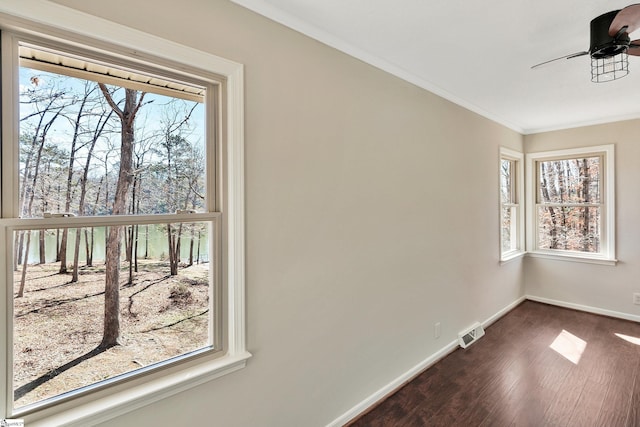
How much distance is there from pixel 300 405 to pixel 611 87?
12.0 ft

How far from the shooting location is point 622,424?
201cm

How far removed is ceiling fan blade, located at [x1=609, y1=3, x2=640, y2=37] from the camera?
1354mm

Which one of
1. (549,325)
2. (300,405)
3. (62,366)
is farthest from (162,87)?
(549,325)

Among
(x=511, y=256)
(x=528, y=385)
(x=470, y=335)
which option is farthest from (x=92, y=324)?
(x=511, y=256)

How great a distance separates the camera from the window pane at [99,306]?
3.67ft

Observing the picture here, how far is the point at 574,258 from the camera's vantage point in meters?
4.06

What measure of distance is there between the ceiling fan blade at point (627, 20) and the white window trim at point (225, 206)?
5.76 feet

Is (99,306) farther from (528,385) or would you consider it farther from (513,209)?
(513,209)

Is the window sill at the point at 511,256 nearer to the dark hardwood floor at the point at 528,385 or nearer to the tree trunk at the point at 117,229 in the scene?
the dark hardwood floor at the point at 528,385

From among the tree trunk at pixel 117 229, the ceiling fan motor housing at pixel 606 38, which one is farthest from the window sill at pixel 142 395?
the ceiling fan motor housing at pixel 606 38

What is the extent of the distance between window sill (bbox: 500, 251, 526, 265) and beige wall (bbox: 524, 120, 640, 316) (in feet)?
1.44

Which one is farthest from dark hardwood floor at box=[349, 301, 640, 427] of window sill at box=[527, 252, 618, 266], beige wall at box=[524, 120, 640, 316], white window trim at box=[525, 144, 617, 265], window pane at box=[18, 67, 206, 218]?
window pane at box=[18, 67, 206, 218]

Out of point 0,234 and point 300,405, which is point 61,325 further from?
point 300,405

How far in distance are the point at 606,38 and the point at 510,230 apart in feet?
10.6
